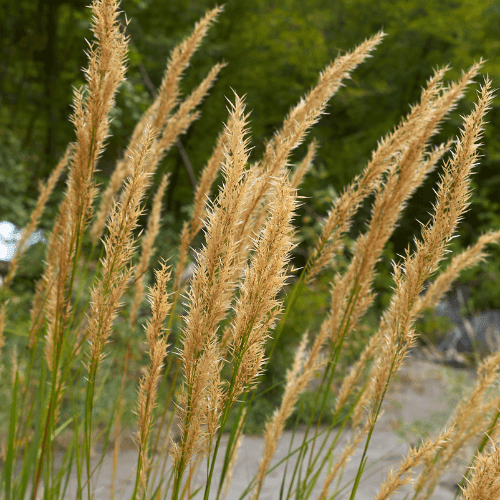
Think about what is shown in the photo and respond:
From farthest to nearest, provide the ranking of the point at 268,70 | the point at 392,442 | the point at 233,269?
the point at 268,70
the point at 392,442
the point at 233,269

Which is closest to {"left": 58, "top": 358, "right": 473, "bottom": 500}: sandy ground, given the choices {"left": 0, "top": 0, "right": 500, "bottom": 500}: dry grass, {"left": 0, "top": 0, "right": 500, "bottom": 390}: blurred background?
{"left": 0, "top": 0, "right": 500, "bottom": 500}: dry grass

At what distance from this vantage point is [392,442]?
409cm

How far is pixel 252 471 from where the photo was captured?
139 inches

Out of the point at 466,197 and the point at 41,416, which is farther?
the point at 41,416

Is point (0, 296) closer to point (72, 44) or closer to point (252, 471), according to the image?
point (252, 471)

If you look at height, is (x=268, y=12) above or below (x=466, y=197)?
above

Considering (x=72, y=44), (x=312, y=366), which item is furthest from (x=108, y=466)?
(x=72, y=44)

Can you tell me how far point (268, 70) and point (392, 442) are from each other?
6.04m

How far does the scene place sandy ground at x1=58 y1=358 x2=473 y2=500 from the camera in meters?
3.11

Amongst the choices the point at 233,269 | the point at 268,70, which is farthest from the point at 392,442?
the point at 268,70

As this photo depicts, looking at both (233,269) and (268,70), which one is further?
(268,70)

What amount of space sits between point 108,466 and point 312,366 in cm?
270

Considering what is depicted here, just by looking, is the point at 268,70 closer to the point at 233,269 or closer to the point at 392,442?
the point at 392,442

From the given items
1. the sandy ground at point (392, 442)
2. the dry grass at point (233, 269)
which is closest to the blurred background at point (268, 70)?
the sandy ground at point (392, 442)
